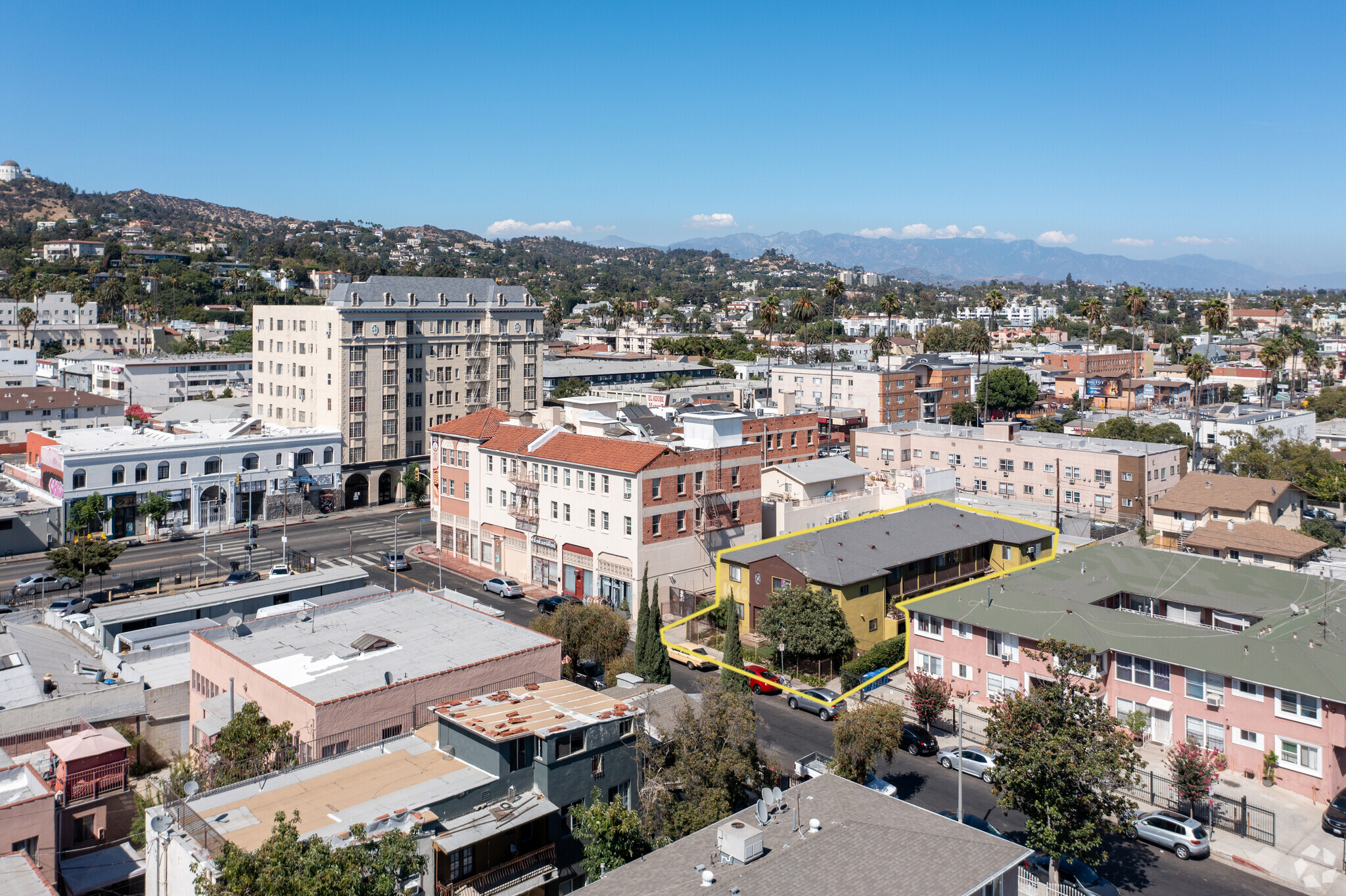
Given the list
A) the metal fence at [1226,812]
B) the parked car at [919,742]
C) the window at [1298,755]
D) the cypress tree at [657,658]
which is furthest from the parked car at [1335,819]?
the cypress tree at [657,658]

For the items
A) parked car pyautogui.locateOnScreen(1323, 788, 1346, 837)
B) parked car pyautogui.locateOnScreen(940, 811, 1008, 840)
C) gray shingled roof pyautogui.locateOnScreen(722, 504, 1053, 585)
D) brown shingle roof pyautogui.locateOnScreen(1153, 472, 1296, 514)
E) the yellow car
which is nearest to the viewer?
parked car pyautogui.locateOnScreen(940, 811, 1008, 840)

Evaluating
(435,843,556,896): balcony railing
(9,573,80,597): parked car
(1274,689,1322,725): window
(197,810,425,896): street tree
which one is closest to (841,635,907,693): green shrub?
(1274,689,1322,725): window

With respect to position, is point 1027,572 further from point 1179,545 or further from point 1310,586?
point 1179,545

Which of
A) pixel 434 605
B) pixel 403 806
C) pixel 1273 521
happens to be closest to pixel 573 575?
pixel 434 605

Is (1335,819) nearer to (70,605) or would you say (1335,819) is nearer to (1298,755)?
(1298,755)

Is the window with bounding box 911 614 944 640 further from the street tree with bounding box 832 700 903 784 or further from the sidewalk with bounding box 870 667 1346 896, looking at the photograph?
the street tree with bounding box 832 700 903 784

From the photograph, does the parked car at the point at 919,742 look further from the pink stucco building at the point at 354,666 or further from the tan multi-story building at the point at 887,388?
the tan multi-story building at the point at 887,388
